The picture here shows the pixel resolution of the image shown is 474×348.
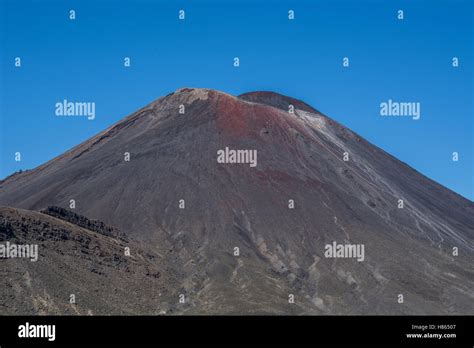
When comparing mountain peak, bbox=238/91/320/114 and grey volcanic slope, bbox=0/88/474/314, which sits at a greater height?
mountain peak, bbox=238/91/320/114

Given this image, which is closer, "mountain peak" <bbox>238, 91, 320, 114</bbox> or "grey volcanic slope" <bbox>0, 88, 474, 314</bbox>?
"grey volcanic slope" <bbox>0, 88, 474, 314</bbox>

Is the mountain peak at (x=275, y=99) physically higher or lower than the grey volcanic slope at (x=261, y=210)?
higher

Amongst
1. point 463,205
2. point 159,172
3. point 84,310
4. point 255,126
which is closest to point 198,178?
point 159,172

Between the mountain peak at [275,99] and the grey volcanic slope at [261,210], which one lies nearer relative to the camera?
the grey volcanic slope at [261,210]

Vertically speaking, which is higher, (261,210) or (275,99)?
(275,99)

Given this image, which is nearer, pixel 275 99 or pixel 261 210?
pixel 261 210
